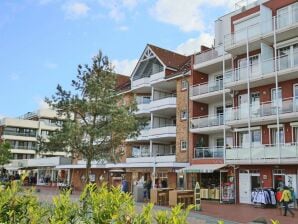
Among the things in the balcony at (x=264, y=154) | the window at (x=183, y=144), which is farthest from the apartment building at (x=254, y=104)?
the window at (x=183, y=144)

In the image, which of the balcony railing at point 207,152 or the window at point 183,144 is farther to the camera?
the window at point 183,144

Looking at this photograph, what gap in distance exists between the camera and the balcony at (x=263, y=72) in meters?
27.6

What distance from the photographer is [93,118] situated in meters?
19.5

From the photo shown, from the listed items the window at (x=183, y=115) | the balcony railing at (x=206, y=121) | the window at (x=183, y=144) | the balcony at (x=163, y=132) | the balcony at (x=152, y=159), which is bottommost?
the balcony at (x=152, y=159)

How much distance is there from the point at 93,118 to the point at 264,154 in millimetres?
13469

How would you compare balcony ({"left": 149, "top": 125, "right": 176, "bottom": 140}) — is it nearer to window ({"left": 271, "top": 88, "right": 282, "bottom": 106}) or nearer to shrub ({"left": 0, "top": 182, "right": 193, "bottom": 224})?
window ({"left": 271, "top": 88, "right": 282, "bottom": 106})

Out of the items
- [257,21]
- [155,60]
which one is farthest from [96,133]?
[155,60]

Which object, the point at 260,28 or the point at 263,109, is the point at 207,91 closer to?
the point at 263,109

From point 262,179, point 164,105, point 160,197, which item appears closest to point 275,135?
point 262,179

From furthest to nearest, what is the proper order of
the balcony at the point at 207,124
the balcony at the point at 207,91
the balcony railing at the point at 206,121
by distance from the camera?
the balcony at the point at 207,91
the balcony railing at the point at 206,121
the balcony at the point at 207,124

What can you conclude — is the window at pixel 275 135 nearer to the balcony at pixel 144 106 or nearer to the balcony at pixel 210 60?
the balcony at pixel 210 60

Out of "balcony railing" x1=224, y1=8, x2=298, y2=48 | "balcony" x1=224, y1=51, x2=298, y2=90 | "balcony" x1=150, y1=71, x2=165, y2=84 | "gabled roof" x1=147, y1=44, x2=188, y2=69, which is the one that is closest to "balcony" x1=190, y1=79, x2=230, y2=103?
"balcony" x1=224, y1=51, x2=298, y2=90

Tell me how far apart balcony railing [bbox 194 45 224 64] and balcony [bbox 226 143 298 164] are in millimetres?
9173

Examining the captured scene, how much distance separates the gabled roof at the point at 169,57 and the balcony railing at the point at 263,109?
36.2ft
